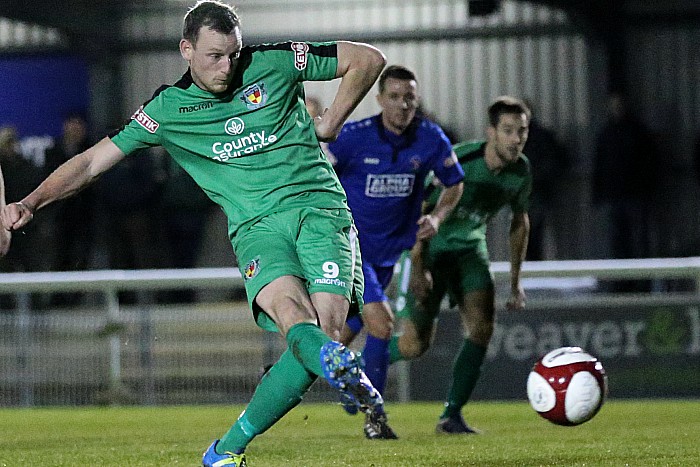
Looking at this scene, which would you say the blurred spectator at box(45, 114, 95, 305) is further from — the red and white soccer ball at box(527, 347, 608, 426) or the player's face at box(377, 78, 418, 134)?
the red and white soccer ball at box(527, 347, 608, 426)

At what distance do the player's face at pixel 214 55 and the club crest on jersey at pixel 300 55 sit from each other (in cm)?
30

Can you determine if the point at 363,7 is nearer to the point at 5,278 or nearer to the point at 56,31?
the point at 56,31

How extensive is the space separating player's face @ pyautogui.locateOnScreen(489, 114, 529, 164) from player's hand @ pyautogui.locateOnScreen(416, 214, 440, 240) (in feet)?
3.04

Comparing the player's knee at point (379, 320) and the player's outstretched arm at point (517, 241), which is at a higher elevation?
the player's outstretched arm at point (517, 241)

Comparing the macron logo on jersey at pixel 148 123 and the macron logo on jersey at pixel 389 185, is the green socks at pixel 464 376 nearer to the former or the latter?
the macron logo on jersey at pixel 389 185

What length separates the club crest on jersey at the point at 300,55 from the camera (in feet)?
19.4

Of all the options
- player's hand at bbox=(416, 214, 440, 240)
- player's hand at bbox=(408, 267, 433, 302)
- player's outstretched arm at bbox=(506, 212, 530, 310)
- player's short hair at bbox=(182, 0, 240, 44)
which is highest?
player's short hair at bbox=(182, 0, 240, 44)

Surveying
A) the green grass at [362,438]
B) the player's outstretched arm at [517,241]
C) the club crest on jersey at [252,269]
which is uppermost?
the club crest on jersey at [252,269]

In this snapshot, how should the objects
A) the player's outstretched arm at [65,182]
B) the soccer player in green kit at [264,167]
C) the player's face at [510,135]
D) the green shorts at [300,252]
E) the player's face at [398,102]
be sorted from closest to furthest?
the soccer player in green kit at [264,167] → the green shorts at [300,252] → the player's outstretched arm at [65,182] → the player's face at [398,102] → the player's face at [510,135]

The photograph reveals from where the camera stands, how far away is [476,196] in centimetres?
923

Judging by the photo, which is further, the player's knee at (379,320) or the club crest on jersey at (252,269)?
the player's knee at (379,320)

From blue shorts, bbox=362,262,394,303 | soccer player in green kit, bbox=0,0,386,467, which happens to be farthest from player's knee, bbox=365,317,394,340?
soccer player in green kit, bbox=0,0,386,467

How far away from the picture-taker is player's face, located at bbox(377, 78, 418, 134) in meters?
8.65

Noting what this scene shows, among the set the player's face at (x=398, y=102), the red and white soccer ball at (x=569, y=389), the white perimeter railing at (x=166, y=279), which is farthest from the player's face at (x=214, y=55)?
the white perimeter railing at (x=166, y=279)
